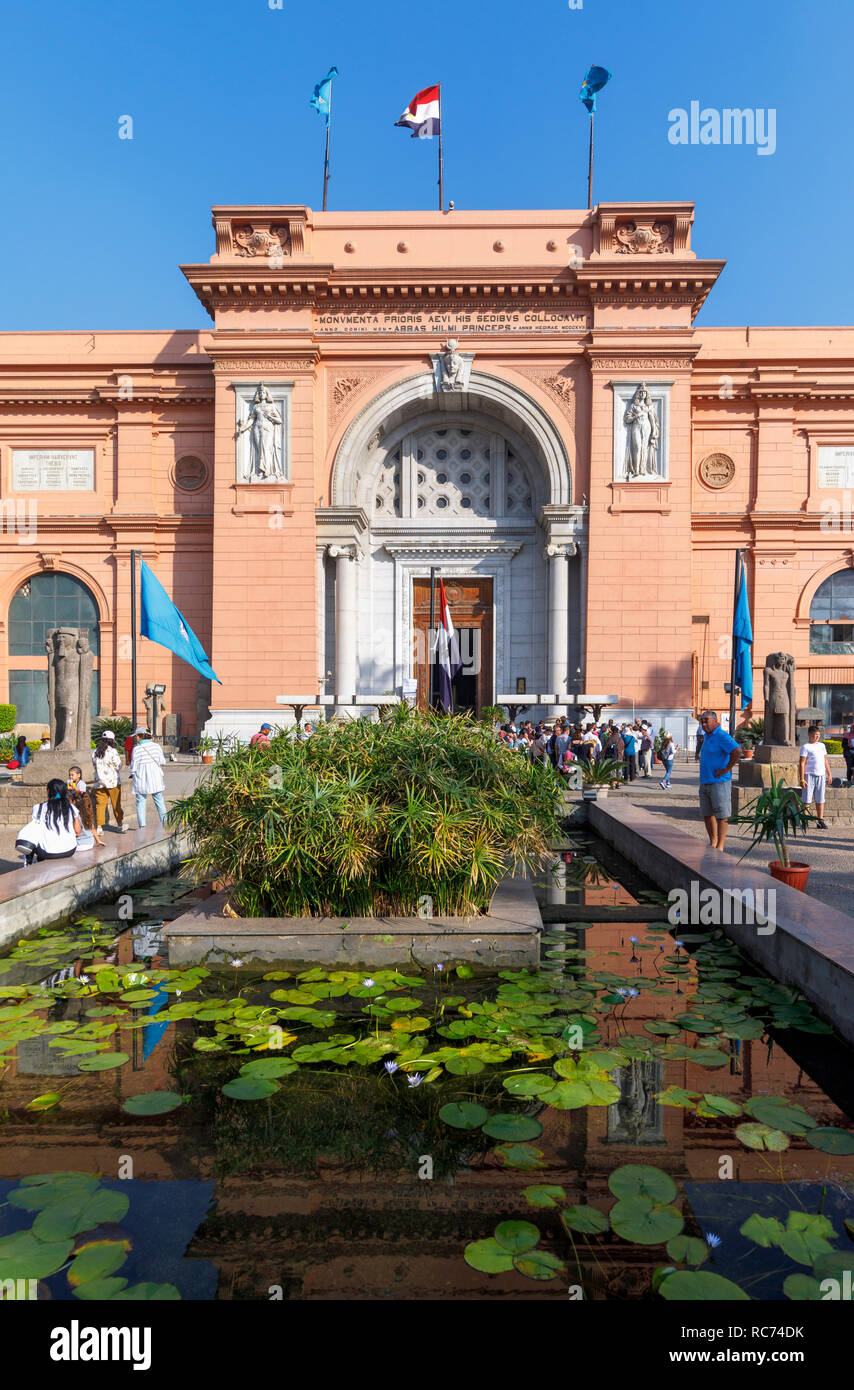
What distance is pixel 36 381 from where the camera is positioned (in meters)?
24.4

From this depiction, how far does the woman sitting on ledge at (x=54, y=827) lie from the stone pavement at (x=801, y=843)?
20.7ft

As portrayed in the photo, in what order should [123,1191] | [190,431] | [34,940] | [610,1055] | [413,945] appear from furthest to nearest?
[190,431] < [34,940] < [413,945] < [610,1055] < [123,1191]

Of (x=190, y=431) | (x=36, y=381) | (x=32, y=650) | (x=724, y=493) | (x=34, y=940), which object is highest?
(x=36, y=381)

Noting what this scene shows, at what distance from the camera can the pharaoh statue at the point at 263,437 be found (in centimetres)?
2194

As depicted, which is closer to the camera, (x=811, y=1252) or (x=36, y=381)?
(x=811, y=1252)

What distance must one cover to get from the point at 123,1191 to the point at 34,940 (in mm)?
3525

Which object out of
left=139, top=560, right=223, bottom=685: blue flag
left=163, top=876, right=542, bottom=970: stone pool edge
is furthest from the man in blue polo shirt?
left=139, top=560, right=223, bottom=685: blue flag

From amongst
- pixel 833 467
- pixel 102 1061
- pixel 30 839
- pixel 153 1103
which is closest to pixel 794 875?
pixel 153 1103

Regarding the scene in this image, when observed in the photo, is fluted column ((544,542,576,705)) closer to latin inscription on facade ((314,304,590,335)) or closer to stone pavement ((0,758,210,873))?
latin inscription on facade ((314,304,590,335))

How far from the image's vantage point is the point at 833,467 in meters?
24.4

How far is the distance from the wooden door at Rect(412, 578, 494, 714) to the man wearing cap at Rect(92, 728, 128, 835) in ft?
48.6

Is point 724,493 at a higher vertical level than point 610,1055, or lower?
higher
